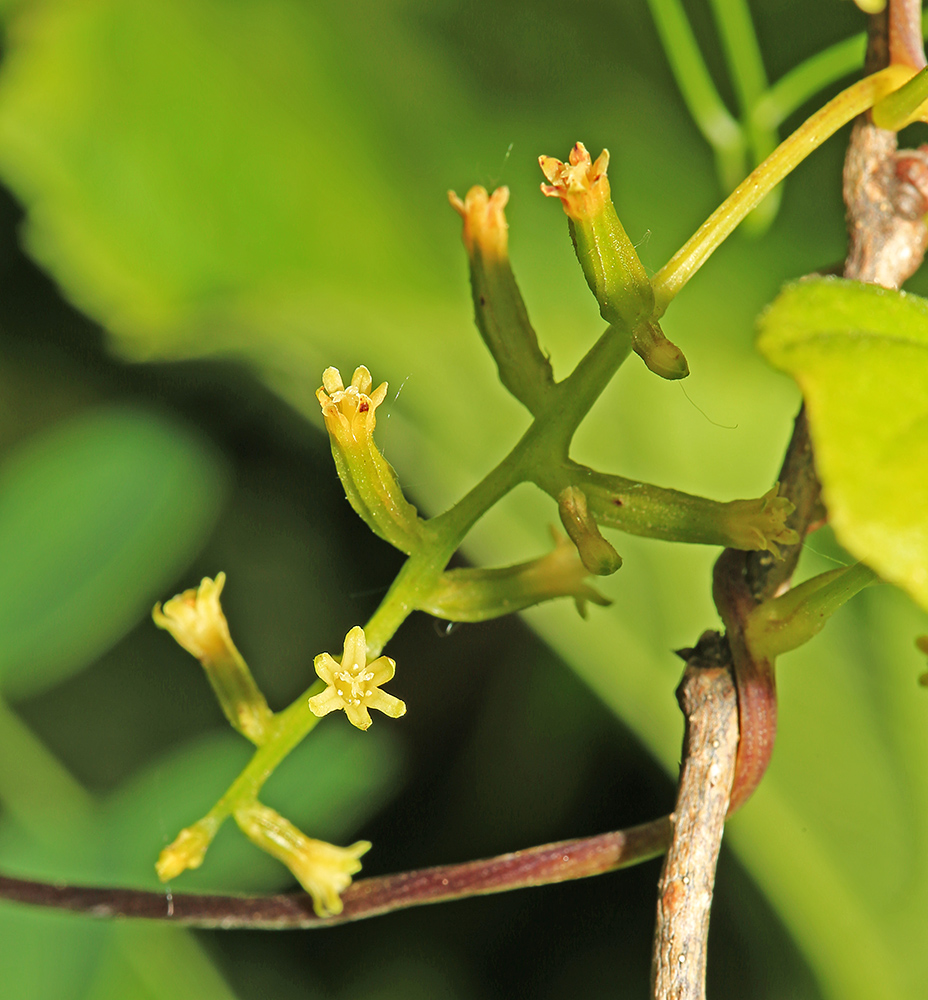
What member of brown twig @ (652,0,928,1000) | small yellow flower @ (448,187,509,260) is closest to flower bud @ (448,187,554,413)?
small yellow flower @ (448,187,509,260)

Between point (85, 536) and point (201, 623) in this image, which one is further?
point (85, 536)

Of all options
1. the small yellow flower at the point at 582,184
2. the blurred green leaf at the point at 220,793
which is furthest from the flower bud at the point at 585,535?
the blurred green leaf at the point at 220,793

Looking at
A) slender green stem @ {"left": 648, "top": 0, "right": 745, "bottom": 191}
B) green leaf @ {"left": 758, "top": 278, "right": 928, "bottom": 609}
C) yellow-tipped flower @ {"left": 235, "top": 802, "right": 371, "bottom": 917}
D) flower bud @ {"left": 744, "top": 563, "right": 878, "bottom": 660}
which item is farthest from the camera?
slender green stem @ {"left": 648, "top": 0, "right": 745, "bottom": 191}

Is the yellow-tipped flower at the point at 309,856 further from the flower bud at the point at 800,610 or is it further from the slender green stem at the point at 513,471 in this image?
the flower bud at the point at 800,610

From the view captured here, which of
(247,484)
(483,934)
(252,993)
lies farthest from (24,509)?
(483,934)

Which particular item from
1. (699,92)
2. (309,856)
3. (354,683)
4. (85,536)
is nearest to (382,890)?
(309,856)

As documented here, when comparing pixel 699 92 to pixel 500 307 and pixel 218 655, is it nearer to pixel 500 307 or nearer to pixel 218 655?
pixel 500 307

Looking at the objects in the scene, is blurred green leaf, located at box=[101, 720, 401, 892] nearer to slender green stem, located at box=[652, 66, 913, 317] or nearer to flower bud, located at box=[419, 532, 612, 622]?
flower bud, located at box=[419, 532, 612, 622]

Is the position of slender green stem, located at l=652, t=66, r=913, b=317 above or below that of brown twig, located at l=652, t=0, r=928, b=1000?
above
